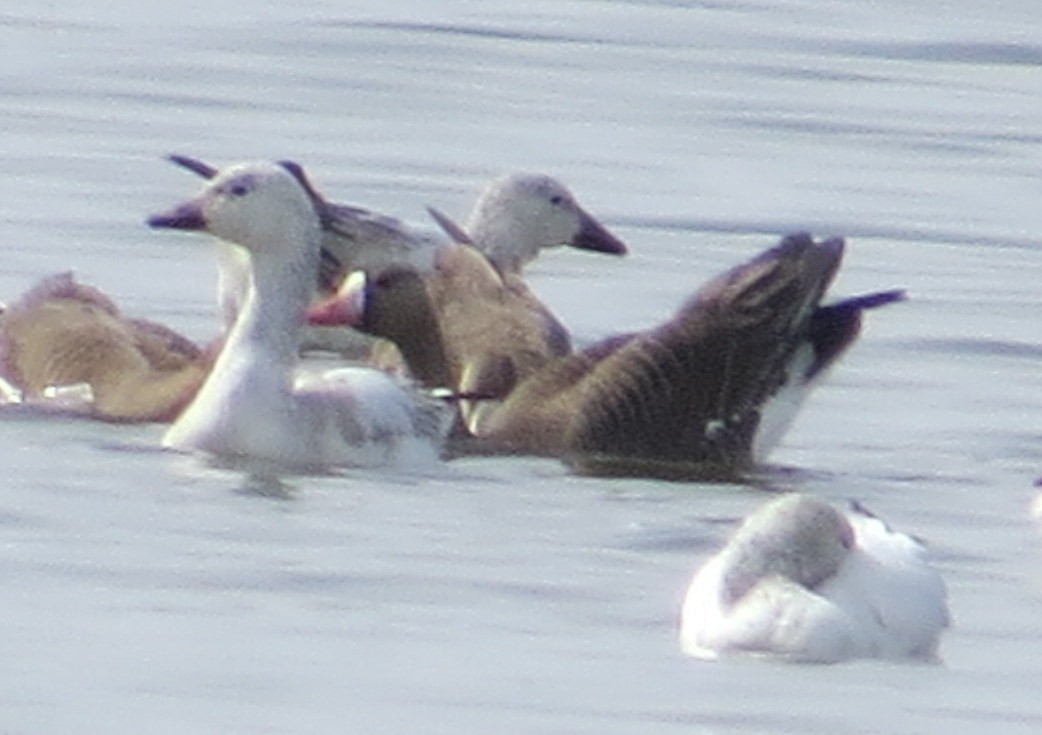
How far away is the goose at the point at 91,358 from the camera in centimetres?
1501

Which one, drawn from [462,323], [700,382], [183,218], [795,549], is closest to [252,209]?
[183,218]

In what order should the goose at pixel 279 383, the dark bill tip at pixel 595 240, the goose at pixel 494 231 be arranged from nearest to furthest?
the goose at pixel 279 383 < the goose at pixel 494 231 < the dark bill tip at pixel 595 240

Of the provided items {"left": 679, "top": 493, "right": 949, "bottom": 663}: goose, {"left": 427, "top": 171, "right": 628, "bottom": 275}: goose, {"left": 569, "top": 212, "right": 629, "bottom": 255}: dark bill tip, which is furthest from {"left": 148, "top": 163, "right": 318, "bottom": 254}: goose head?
{"left": 679, "top": 493, "right": 949, "bottom": 663}: goose

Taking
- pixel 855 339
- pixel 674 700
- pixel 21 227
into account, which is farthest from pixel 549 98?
pixel 674 700

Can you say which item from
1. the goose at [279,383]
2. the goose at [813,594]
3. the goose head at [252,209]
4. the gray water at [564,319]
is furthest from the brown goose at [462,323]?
the goose at [813,594]

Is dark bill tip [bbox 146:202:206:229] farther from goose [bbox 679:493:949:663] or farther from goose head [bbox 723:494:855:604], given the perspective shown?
goose head [bbox 723:494:855:604]

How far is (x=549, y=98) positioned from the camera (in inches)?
880

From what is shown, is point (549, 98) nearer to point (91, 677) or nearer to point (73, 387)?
point (73, 387)

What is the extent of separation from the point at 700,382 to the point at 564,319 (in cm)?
251

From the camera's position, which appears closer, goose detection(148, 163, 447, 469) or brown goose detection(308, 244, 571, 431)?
goose detection(148, 163, 447, 469)

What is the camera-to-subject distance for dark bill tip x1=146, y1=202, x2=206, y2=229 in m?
15.1

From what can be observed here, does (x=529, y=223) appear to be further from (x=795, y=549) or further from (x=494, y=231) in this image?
(x=795, y=549)

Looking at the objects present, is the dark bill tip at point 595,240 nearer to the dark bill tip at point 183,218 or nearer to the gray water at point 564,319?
the gray water at point 564,319

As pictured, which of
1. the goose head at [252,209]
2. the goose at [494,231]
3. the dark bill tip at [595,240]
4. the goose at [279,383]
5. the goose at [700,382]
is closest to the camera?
the goose at [279,383]
